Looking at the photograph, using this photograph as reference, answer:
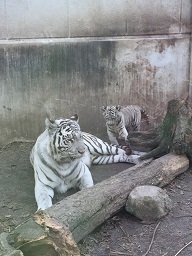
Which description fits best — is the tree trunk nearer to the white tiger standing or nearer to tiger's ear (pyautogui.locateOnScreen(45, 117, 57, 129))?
the white tiger standing

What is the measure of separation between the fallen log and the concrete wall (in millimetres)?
1788

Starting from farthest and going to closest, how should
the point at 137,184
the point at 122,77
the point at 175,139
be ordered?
the point at 122,77 → the point at 175,139 → the point at 137,184

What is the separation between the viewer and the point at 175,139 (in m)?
4.65

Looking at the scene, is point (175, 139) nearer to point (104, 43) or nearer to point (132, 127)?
point (132, 127)

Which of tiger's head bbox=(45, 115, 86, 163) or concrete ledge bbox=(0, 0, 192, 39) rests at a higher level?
concrete ledge bbox=(0, 0, 192, 39)

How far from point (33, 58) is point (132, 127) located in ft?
5.50

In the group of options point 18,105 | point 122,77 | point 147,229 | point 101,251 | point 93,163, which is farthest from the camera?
point 122,77

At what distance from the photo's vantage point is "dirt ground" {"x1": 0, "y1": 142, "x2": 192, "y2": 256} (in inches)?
127

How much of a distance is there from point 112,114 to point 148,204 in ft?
7.36

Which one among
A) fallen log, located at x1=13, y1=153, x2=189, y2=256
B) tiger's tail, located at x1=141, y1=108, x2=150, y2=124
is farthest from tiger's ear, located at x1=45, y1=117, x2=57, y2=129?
tiger's tail, located at x1=141, y1=108, x2=150, y2=124

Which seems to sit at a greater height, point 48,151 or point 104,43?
point 104,43

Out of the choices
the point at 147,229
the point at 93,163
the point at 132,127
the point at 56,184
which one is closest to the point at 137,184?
the point at 147,229

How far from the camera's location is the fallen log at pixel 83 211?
273 cm

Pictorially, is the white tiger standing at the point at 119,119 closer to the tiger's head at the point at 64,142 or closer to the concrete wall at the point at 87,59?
the concrete wall at the point at 87,59
